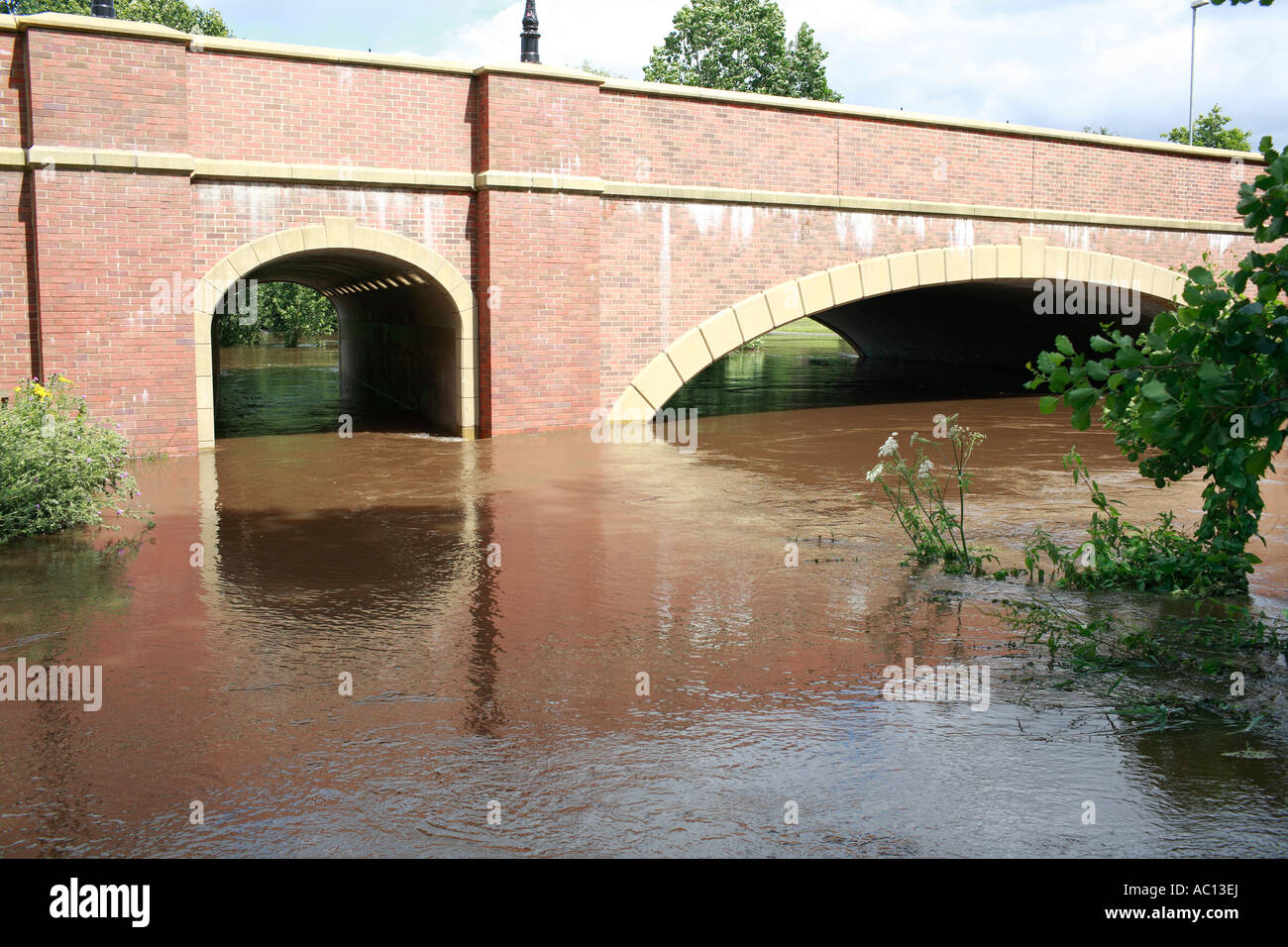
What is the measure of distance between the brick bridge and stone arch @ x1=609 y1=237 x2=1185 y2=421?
0.04 m

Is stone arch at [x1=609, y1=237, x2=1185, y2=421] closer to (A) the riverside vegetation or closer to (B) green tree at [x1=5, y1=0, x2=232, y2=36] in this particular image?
(A) the riverside vegetation

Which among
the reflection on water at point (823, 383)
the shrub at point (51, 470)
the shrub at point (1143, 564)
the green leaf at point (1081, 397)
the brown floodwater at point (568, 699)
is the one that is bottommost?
the brown floodwater at point (568, 699)

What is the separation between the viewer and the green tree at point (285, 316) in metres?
39.2

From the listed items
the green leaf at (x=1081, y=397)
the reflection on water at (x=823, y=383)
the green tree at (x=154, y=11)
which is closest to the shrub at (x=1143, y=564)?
the green leaf at (x=1081, y=397)

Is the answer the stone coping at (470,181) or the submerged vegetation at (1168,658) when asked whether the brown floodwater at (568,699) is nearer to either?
the submerged vegetation at (1168,658)

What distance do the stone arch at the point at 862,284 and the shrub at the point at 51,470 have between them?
7.27 metres

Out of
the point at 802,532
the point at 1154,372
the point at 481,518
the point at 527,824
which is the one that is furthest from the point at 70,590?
the point at 1154,372

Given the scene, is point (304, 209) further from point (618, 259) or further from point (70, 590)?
point (70, 590)

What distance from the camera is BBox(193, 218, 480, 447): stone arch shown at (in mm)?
13305

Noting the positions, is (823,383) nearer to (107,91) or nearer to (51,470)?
(107,91)

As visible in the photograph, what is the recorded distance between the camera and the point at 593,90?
1487cm

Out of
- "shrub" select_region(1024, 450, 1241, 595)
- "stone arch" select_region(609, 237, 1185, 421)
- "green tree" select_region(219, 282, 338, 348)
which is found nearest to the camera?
"shrub" select_region(1024, 450, 1241, 595)

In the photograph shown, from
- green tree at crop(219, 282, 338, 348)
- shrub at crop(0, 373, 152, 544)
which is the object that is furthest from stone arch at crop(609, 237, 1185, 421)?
green tree at crop(219, 282, 338, 348)

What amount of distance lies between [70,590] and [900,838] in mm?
5725
